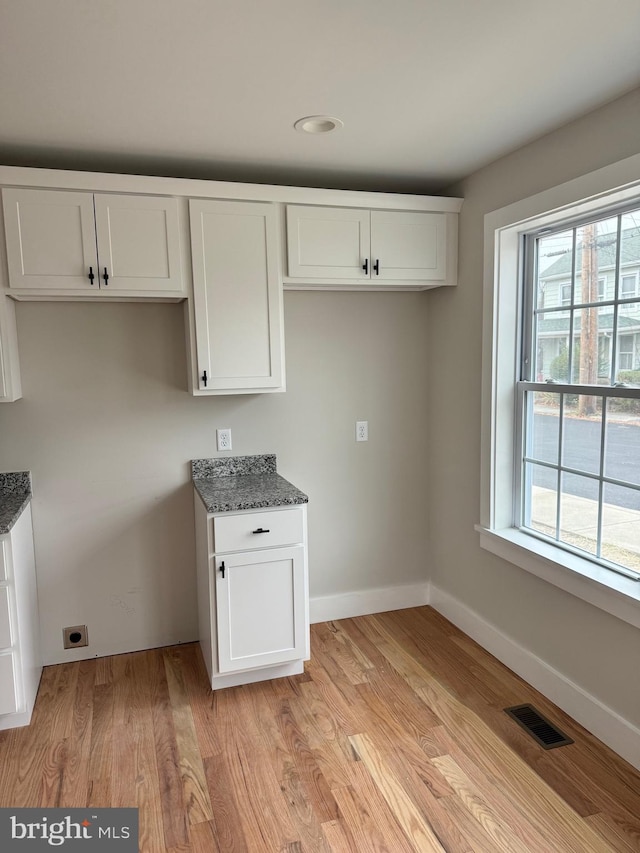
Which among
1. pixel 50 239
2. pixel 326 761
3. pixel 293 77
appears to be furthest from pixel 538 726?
pixel 50 239

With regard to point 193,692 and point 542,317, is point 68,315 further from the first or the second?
point 542,317

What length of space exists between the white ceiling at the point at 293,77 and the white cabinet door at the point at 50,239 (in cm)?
21

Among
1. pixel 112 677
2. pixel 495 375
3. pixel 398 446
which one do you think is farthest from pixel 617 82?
pixel 112 677

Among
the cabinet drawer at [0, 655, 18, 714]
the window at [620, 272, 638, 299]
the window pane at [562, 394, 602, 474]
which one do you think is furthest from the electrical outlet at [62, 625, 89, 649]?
the window at [620, 272, 638, 299]

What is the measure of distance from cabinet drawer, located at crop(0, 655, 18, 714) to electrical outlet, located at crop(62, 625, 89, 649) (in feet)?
1.91

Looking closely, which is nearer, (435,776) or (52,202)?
(435,776)

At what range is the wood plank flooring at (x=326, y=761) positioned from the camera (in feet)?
6.14

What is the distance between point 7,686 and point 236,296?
6.14 feet

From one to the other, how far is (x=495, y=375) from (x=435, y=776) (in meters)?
1.70

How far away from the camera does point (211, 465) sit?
120 inches

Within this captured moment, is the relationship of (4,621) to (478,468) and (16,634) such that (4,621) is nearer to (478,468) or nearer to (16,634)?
(16,634)

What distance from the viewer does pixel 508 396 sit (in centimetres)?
282

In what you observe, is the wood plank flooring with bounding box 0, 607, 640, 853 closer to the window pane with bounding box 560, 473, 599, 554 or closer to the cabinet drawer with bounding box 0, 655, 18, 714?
the cabinet drawer with bounding box 0, 655, 18, 714

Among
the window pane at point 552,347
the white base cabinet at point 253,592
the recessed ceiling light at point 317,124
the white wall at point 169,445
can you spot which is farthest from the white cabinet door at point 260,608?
the recessed ceiling light at point 317,124
